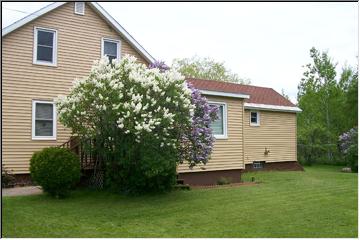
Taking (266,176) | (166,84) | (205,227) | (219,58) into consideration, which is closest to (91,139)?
(166,84)

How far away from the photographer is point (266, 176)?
742 inches

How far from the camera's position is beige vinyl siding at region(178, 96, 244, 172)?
17.2 meters

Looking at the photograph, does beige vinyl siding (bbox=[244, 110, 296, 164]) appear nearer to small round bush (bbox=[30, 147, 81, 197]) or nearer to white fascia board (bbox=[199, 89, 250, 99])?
white fascia board (bbox=[199, 89, 250, 99])

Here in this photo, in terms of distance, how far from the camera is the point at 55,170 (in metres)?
11.5

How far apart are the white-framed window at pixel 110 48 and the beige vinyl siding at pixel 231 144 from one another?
3.88m

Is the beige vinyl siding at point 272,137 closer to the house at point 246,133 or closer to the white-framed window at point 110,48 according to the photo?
the house at point 246,133

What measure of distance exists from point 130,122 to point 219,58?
139 feet

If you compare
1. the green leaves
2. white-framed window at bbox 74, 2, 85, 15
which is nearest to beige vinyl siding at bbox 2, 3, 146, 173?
white-framed window at bbox 74, 2, 85, 15

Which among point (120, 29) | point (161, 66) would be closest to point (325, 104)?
point (120, 29)

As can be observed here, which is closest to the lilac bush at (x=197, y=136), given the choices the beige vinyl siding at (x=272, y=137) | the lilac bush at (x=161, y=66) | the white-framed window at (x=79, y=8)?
the lilac bush at (x=161, y=66)

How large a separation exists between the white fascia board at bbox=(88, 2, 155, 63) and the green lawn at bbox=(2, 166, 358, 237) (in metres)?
5.98

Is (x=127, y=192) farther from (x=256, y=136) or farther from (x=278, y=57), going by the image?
(x=278, y=57)

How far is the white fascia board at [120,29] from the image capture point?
16234mm

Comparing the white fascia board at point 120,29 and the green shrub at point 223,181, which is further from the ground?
the white fascia board at point 120,29
